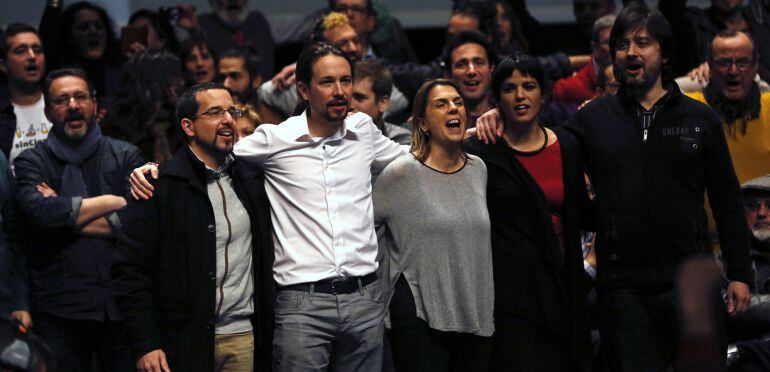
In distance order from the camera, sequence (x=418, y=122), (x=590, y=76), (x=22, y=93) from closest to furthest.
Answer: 1. (x=418, y=122)
2. (x=22, y=93)
3. (x=590, y=76)

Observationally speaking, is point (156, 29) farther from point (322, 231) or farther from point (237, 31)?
point (322, 231)

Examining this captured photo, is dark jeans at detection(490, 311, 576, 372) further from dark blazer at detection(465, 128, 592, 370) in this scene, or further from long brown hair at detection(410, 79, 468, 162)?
long brown hair at detection(410, 79, 468, 162)

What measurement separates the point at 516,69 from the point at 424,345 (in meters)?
1.27

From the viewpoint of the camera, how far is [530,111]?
5.71 meters

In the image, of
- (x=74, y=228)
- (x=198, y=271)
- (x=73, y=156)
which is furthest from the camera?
(x=73, y=156)

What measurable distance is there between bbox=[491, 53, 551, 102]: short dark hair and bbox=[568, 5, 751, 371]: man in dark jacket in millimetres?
352

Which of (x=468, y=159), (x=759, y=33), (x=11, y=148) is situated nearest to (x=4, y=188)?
(x=11, y=148)

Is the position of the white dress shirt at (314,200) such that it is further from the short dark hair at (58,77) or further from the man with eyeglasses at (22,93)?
the man with eyeglasses at (22,93)

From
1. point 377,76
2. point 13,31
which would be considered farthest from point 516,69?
point 13,31

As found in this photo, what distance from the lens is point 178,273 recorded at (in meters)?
5.32

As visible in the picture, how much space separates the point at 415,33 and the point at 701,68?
300 cm

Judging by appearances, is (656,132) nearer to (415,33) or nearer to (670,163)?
(670,163)

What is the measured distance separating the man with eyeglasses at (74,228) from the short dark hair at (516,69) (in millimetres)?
1867

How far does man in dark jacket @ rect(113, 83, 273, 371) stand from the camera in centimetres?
526
